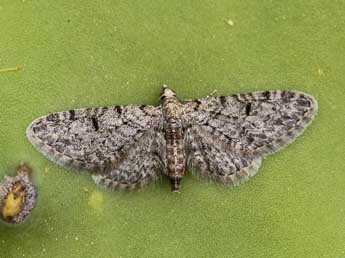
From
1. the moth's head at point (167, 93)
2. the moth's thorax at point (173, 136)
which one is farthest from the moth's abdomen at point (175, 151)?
the moth's head at point (167, 93)

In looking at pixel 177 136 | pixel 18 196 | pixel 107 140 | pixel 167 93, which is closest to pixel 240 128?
pixel 177 136

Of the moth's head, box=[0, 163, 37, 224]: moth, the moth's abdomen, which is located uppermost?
the moth's head

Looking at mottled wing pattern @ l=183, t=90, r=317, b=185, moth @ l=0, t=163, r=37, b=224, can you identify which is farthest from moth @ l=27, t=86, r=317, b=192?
moth @ l=0, t=163, r=37, b=224

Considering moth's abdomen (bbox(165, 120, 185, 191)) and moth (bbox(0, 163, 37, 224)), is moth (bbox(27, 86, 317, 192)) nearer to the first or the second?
moth's abdomen (bbox(165, 120, 185, 191))

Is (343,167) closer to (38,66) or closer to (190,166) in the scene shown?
(190,166)

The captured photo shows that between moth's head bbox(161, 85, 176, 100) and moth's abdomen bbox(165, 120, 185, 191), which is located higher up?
moth's head bbox(161, 85, 176, 100)
